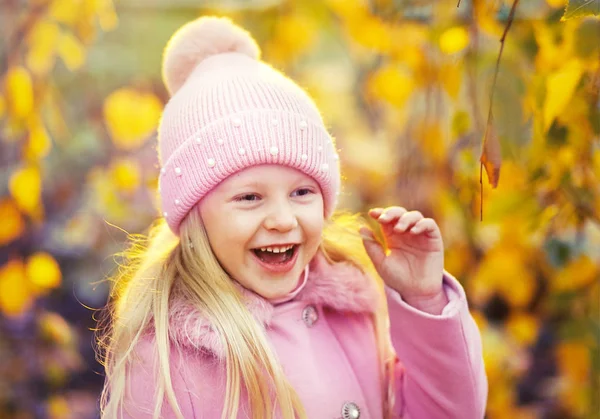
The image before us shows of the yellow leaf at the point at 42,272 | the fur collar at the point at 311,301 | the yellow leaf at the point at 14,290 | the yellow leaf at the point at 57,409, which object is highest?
the fur collar at the point at 311,301

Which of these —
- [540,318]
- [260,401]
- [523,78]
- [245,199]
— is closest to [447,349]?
[260,401]

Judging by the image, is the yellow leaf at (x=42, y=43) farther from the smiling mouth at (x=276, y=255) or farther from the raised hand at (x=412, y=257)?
the raised hand at (x=412, y=257)

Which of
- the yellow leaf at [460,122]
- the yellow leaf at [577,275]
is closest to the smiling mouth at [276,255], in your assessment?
the yellow leaf at [460,122]

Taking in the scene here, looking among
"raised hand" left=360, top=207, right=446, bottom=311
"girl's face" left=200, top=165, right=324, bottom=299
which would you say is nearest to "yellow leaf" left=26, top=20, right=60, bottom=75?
"girl's face" left=200, top=165, right=324, bottom=299

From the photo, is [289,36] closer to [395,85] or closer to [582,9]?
[395,85]

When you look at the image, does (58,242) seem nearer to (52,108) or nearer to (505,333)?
(52,108)

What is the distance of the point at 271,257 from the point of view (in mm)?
1320

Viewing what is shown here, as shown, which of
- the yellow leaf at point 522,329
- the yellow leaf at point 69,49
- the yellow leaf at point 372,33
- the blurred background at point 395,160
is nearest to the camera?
the blurred background at point 395,160

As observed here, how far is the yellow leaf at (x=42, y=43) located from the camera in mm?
2064

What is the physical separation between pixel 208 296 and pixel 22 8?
143cm

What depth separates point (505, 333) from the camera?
2.74 metres

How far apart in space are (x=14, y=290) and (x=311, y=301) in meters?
1.22

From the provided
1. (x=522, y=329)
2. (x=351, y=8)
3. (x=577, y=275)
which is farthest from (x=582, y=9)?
(x=522, y=329)

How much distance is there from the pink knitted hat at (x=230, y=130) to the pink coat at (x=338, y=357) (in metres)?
0.22
